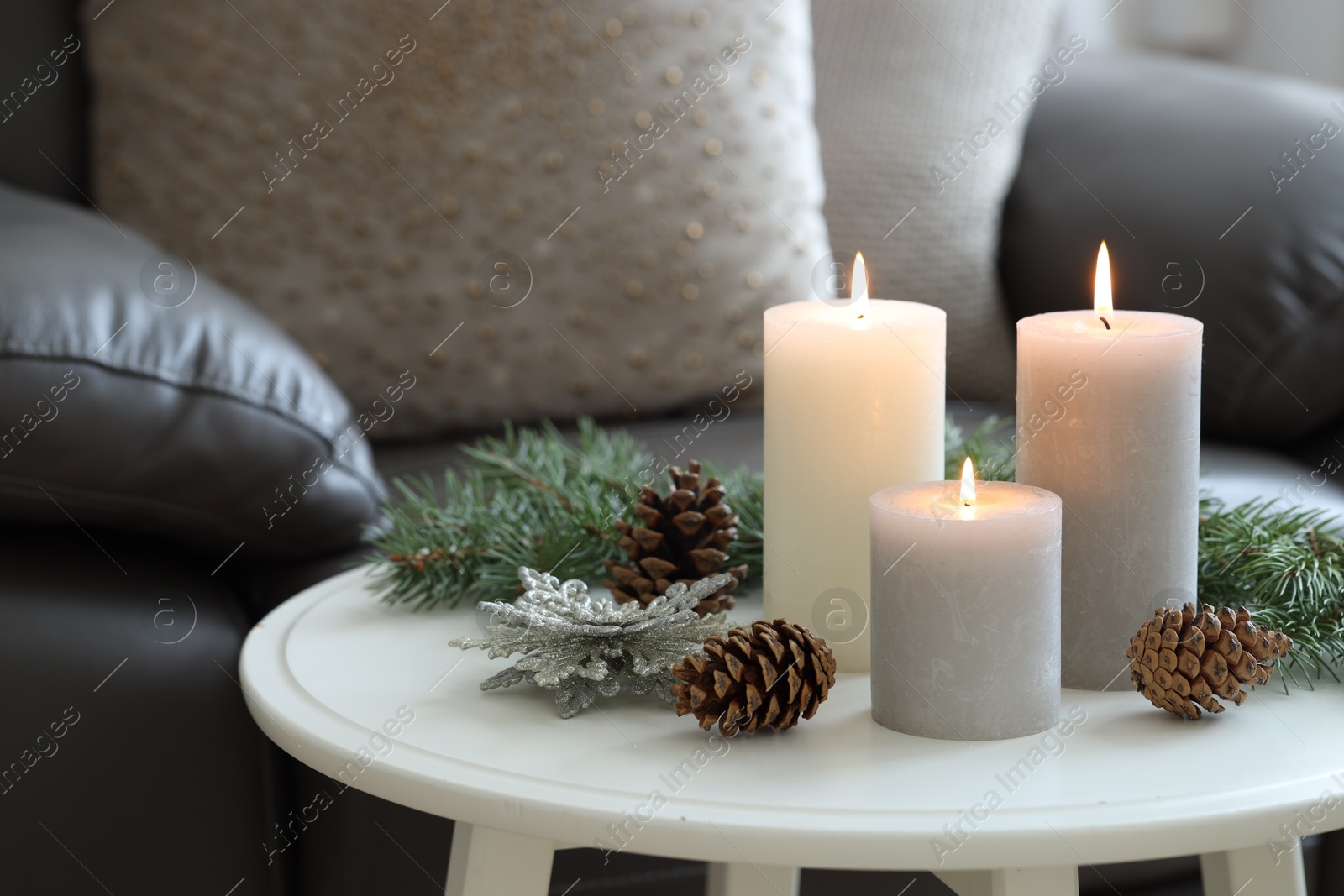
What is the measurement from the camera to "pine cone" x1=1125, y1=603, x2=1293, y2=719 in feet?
1.50

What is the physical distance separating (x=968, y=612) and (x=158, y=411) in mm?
530

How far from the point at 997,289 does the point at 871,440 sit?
2.69 feet

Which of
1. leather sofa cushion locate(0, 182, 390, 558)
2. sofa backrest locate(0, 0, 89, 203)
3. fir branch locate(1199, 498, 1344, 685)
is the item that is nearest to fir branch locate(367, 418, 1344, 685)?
fir branch locate(1199, 498, 1344, 685)

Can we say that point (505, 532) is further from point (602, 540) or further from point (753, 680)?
point (753, 680)

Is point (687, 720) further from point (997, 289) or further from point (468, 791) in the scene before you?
point (997, 289)

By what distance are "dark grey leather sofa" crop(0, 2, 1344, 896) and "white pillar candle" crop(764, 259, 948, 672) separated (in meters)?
0.41

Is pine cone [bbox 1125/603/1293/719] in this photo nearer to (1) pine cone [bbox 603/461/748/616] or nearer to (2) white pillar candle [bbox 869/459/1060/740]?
(2) white pillar candle [bbox 869/459/1060/740]

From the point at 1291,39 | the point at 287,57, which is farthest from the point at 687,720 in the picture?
the point at 1291,39

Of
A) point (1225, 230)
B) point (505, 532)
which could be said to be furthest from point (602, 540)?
point (1225, 230)

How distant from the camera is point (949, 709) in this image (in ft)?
1.47

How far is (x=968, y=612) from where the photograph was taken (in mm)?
439

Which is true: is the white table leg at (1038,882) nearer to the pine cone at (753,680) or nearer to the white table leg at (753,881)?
the pine cone at (753,680)

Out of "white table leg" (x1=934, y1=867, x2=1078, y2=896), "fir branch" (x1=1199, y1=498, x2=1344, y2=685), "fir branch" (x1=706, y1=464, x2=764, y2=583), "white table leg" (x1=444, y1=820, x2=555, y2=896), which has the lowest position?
"white table leg" (x1=444, y1=820, x2=555, y2=896)

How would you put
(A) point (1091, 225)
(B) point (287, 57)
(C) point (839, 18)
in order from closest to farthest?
1. (B) point (287, 57)
2. (A) point (1091, 225)
3. (C) point (839, 18)
